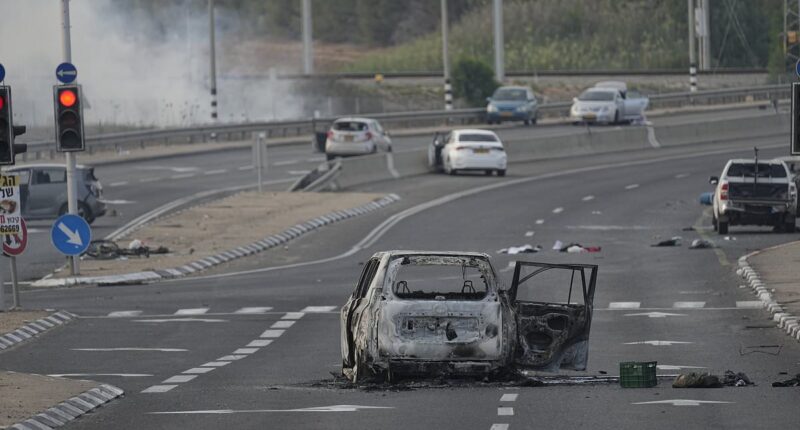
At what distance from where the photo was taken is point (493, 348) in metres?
17.8

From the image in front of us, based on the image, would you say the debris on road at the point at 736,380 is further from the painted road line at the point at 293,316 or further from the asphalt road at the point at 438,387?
the painted road line at the point at 293,316

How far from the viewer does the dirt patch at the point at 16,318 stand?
82.1ft

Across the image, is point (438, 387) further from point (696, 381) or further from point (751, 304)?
point (751, 304)

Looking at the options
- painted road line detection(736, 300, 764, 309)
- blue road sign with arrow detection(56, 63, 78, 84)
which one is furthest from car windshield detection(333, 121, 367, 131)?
painted road line detection(736, 300, 764, 309)

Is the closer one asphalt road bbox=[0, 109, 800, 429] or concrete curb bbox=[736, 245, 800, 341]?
asphalt road bbox=[0, 109, 800, 429]

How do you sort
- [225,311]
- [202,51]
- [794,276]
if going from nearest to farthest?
[225,311], [794,276], [202,51]

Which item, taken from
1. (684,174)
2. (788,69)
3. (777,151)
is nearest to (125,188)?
(684,174)

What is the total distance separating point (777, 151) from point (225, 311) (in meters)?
40.0

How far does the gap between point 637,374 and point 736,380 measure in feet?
3.48

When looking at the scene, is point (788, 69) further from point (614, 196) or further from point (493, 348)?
point (493, 348)

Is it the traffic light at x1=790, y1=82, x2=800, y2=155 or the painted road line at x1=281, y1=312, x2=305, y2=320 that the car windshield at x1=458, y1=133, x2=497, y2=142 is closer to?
the painted road line at x1=281, y1=312, x2=305, y2=320

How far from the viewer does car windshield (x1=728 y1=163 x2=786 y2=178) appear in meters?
40.8

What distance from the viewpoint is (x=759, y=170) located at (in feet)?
134

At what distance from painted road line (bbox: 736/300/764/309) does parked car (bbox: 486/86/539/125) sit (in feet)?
160
